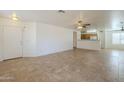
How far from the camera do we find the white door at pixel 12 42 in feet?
19.0

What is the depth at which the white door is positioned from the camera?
19.0 feet

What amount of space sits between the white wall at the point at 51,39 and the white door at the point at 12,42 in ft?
3.59

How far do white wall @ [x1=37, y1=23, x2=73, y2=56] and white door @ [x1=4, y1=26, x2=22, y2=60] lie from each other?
110 cm

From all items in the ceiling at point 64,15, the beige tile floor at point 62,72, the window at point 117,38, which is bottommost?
the beige tile floor at point 62,72

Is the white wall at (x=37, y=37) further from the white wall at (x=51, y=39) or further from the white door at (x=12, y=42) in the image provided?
the white door at (x=12, y=42)

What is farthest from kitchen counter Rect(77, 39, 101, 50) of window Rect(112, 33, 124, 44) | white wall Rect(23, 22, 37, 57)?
white wall Rect(23, 22, 37, 57)

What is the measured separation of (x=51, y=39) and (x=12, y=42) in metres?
2.80

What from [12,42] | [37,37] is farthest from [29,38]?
[12,42]

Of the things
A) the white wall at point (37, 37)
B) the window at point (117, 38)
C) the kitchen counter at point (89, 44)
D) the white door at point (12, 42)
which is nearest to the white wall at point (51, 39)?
the white wall at point (37, 37)

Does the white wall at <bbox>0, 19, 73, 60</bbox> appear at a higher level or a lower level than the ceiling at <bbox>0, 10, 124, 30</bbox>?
lower

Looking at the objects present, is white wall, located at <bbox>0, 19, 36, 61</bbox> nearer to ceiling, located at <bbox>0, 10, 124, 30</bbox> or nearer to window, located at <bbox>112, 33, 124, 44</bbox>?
ceiling, located at <bbox>0, 10, 124, 30</bbox>

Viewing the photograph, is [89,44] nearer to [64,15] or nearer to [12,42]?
[64,15]
